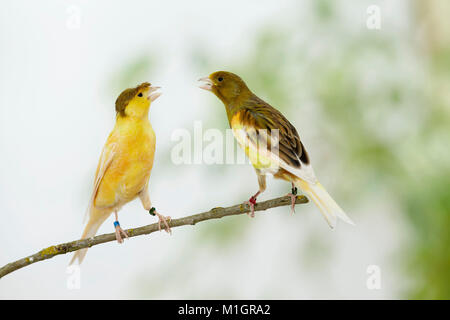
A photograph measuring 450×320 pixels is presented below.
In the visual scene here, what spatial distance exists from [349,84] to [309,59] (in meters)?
0.18

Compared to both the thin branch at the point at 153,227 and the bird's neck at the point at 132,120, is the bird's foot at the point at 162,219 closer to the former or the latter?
the thin branch at the point at 153,227

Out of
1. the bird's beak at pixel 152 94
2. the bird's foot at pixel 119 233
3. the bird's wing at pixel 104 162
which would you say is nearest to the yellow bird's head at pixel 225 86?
the bird's beak at pixel 152 94

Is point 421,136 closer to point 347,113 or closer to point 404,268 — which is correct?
point 347,113

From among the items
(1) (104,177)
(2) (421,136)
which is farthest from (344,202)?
(1) (104,177)

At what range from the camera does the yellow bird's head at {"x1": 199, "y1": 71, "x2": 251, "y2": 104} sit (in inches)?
66.7

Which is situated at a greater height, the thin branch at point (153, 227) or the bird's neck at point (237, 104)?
the bird's neck at point (237, 104)

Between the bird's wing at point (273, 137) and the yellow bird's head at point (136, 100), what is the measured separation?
0.89 ft

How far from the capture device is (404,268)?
6.98 feet

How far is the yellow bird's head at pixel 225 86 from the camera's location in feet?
5.56

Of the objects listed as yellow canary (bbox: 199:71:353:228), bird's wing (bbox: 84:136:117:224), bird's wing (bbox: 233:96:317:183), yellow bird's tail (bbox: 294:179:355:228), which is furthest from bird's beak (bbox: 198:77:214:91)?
yellow bird's tail (bbox: 294:179:355:228)

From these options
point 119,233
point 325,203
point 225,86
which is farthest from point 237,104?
point 119,233

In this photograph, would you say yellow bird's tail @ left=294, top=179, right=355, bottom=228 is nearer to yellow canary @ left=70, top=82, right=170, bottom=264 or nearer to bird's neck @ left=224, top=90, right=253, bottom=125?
bird's neck @ left=224, top=90, right=253, bottom=125

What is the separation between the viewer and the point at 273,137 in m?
1.61

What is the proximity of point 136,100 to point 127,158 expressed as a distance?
0.59ft
